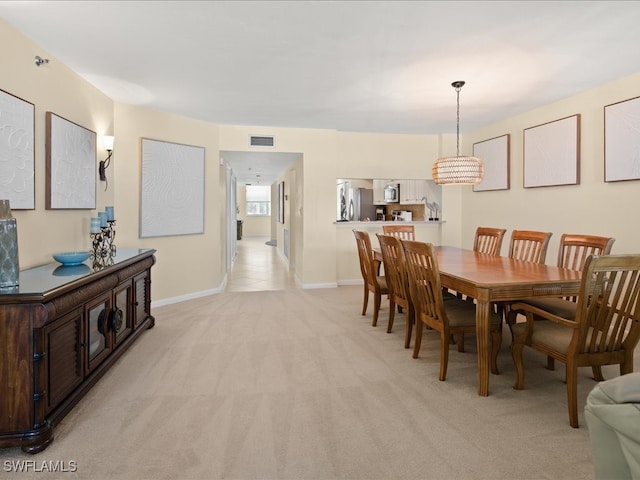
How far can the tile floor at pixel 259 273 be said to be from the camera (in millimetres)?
6077

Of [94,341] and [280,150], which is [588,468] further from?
[280,150]

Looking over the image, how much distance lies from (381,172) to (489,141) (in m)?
1.64

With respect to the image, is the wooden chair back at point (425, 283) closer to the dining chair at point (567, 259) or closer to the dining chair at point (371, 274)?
the dining chair at point (567, 259)

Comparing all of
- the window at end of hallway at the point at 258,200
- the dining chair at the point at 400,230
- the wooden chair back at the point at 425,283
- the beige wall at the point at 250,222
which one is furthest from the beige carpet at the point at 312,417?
the window at end of hallway at the point at 258,200

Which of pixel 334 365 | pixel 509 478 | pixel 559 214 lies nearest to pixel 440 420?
pixel 509 478

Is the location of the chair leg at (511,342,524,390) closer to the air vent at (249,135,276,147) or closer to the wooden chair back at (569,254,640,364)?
the wooden chair back at (569,254,640,364)

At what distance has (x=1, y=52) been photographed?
2504mm

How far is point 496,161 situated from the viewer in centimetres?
554

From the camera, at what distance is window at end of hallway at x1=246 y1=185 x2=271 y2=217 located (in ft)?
53.5

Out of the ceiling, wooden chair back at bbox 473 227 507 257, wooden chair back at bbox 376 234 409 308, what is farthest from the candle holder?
wooden chair back at bbox 473 227 507 257

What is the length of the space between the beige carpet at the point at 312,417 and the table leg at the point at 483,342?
81 millimetres

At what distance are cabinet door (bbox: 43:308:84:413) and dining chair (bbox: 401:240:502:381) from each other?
2197 millimetres

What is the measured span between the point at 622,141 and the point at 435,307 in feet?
9.00

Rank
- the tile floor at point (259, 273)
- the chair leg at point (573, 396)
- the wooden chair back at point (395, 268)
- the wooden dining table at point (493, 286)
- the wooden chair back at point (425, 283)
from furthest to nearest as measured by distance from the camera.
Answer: the tile floor at point (259, 273) → the wooden chair back at point (395, 268) → the wooden chair back at point (425, 283) → the wooden dining table at point (493, 286) → the chair leg at point (573, 396)
